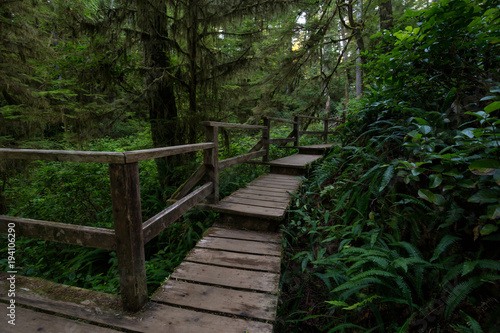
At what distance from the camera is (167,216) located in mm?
2273

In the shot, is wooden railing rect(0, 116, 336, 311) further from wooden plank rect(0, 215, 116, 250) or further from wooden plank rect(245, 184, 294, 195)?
wooden plank rect(245, 184, 294, 195)

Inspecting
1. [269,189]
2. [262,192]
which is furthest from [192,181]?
[269,189]

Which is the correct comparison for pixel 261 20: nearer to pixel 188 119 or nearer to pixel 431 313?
pixel 188 119

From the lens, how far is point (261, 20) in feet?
17.4

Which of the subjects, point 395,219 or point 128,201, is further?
point 395,219

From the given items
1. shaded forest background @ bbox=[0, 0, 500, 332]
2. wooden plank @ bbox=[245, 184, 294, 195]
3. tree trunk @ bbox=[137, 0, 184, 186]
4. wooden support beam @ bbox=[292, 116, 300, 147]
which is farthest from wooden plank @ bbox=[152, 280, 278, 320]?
wooden support beam @ bbox=[292, 116, 300, 147]

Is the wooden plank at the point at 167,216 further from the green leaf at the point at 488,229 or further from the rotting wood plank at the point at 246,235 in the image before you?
the green leaf at the point at 488,229

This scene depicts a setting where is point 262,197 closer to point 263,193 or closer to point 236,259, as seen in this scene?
point 263,193

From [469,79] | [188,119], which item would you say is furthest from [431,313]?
[188,119]

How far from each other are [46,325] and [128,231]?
0.80m

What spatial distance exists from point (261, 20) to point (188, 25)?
161 centimetres

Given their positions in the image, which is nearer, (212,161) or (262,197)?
(212,161)

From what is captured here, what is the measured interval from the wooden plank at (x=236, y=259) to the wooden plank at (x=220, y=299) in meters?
0.37

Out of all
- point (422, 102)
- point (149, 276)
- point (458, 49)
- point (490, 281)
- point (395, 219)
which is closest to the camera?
point (490, 281)
